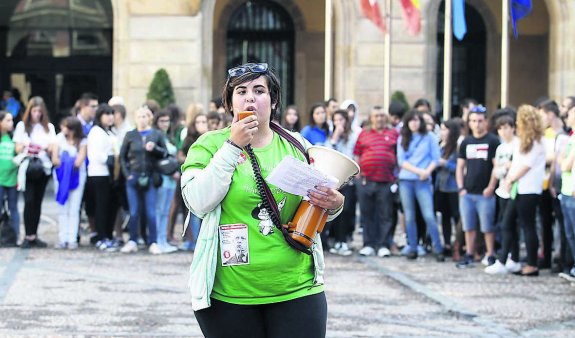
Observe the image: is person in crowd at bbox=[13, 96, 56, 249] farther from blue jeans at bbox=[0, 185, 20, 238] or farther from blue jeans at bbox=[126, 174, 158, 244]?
blue jeans at bbox=[126, 174, 158, 244]

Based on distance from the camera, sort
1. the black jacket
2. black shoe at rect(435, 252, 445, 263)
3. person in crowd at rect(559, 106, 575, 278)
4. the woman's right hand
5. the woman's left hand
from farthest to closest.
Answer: the black jacket → black shoe at rect(435, 252, 445, 263) → person in crowd at rect(559, 106, 575, 278) → the woman's left hand → the woman's right hand

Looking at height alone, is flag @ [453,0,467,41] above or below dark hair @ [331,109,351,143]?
above

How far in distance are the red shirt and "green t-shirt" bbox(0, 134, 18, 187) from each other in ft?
14.2

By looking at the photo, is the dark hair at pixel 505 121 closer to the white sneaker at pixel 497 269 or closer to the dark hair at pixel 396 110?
the white sneaker at pixel 497 269

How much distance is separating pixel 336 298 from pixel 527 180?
3.03m

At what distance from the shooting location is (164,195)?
1567 cm

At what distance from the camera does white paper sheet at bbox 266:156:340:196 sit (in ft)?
17.5

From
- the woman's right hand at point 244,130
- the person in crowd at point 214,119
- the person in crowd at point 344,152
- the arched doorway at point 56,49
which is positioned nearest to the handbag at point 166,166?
the person in crowd at point 214,119

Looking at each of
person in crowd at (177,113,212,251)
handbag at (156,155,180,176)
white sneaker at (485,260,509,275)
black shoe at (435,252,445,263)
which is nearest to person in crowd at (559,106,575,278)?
white sneaker at (485,260,509,275)

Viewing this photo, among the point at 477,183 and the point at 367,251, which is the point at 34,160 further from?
the point at 477,183

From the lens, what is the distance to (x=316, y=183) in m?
5.45

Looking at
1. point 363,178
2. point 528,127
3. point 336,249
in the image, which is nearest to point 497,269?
point 528,127

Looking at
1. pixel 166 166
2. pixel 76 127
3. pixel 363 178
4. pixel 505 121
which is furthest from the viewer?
pixel 76 127

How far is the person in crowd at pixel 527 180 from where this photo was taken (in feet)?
43.8
